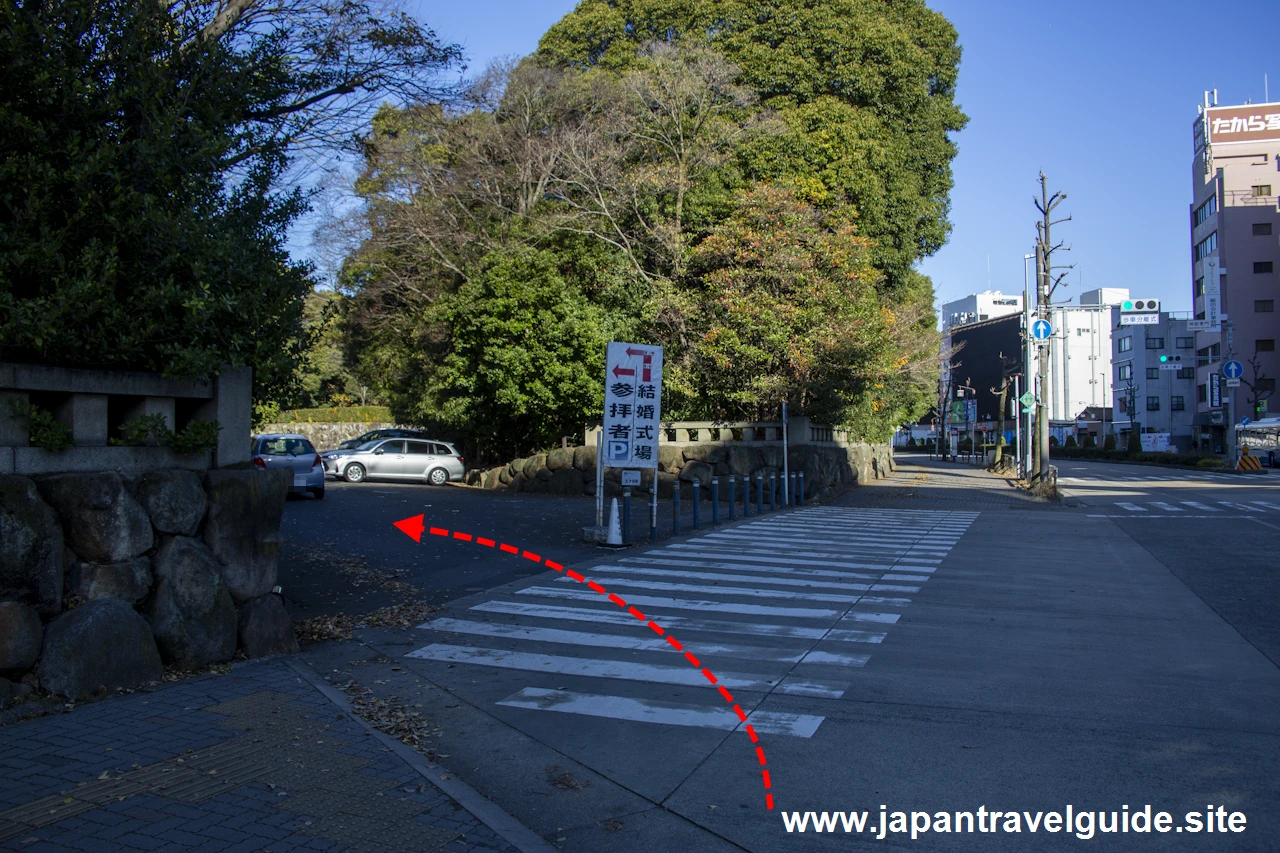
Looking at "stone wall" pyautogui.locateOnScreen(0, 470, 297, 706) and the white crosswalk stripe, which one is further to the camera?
the white crosswalk stripe

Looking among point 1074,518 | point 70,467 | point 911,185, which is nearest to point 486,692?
point 70,467

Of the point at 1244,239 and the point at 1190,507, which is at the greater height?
the point at 1244,239

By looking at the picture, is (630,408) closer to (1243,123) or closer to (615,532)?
(615,532)

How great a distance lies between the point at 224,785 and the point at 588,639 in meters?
3.90

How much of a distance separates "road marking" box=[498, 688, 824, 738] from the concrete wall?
2.97 m

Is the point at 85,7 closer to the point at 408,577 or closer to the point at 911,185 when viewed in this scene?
the point at 408,577

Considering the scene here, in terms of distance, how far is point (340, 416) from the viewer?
162 ft

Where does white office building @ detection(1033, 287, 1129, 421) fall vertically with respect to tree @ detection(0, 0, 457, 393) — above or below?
above

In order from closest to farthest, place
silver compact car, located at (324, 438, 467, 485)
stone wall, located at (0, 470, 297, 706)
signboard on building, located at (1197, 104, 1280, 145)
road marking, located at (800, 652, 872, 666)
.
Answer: stone wall, located at (0, 470, 297, 706)
road marking, located at (800, 652, 872, 666)
silver compact car, located at (324, 438, 467, 485)
signboard on building, located at (1197, 104, 1280, 145)

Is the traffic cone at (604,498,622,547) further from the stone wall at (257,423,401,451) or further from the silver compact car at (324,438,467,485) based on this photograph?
the stone wall at (257,423,401,451)

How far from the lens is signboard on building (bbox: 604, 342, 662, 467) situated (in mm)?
14695

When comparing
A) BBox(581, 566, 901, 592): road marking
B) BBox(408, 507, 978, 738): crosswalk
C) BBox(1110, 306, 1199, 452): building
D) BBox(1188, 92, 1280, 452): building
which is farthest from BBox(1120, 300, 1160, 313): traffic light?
BBox(1110, 306, 1199, 452): building

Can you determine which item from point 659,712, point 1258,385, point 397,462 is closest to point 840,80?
point 397,462

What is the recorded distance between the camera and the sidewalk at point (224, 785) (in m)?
4.07
